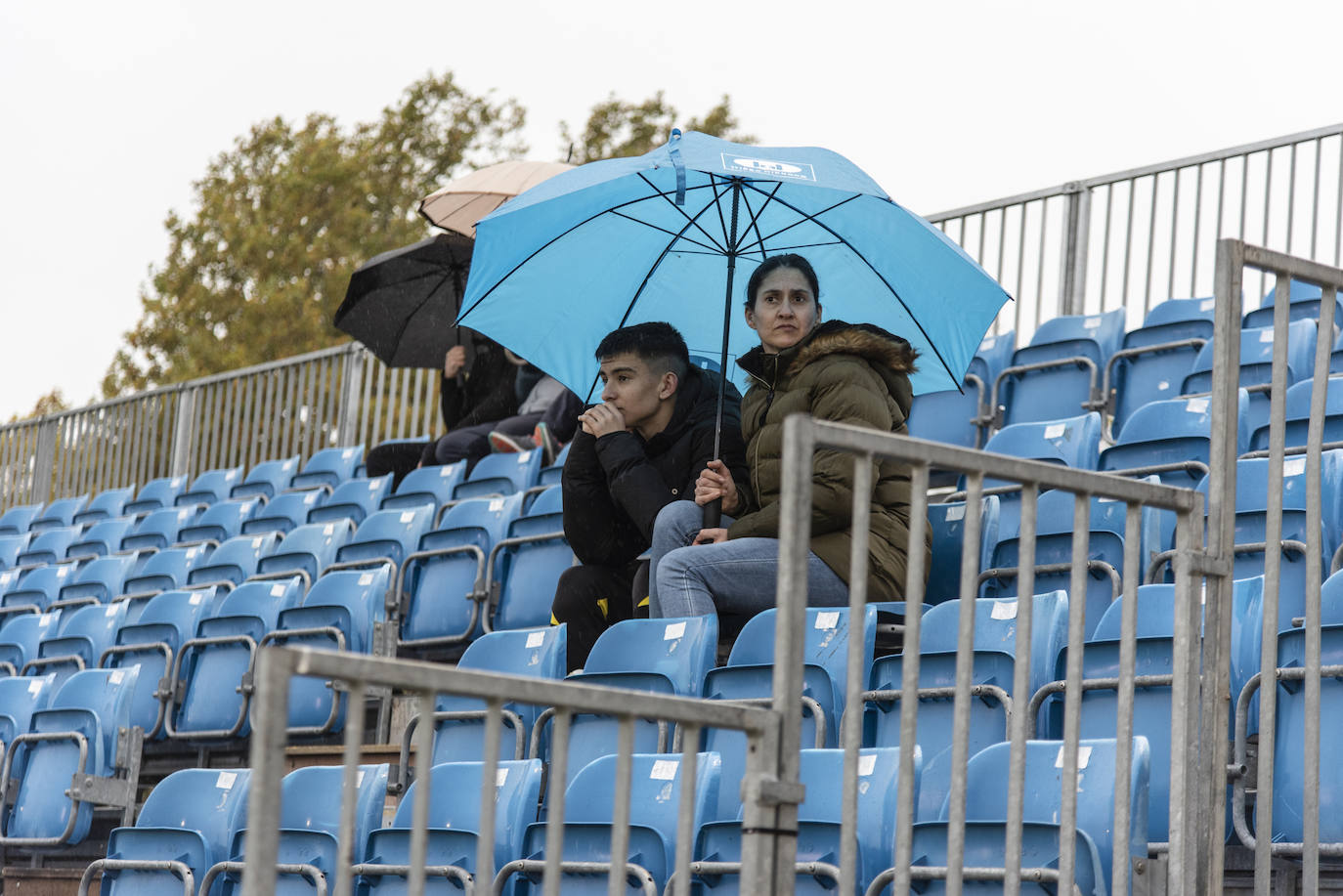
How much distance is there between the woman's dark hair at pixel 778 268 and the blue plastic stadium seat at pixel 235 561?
12.7 feet

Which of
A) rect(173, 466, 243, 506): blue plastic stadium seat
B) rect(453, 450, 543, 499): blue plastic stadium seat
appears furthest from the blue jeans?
rect(173, 466, 243, 506): blue plastic stadium seat

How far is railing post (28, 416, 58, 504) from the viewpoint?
520 inches

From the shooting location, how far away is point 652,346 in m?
5.19

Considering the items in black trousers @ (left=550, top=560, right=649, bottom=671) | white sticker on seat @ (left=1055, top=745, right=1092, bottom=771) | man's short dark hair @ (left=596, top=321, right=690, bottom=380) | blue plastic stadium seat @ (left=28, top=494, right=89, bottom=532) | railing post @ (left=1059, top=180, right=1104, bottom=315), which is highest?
railing post @ (left=1059, top=180, right=1104, bottom=315)

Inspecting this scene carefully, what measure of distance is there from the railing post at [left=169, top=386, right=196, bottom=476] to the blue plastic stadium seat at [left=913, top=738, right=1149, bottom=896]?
31.9 feet

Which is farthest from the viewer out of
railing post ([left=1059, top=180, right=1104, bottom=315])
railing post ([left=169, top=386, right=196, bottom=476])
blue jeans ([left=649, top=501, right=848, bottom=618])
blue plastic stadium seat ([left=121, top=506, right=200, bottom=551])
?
railing post ([left=169, top=386, right=196, bottom=476])

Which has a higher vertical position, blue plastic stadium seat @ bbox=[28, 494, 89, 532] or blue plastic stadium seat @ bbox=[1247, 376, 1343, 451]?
blue plastic stadium seat @ bbox=[28, 494, 89, 532]

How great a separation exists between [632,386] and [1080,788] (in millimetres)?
2419

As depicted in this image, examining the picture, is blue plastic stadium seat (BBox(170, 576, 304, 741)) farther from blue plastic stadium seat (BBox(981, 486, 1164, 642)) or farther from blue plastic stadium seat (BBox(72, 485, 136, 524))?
blue plastic stadium seat (BBox(72, 485, 136, 524))

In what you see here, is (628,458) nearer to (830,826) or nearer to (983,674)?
(983,674)

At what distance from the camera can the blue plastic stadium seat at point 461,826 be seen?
3814 millimetres

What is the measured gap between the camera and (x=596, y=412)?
5.21 meters

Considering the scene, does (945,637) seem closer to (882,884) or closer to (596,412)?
(882,884)

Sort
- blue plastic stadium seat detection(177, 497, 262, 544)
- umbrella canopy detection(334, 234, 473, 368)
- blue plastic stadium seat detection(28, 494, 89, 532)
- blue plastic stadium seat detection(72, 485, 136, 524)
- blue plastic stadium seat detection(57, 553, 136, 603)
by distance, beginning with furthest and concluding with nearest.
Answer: blue plastic stadium seat detection(28, 494, 89, 532) → blue plastic stadium seat detection(72, 485, 136, 524) → blue plastic stadium seat detection(177, 497, 262, 544) → umbrella canopy detection(334, 234, 473, 368) → blue plastic stadium seat detection(57, 553, 136, 603)
